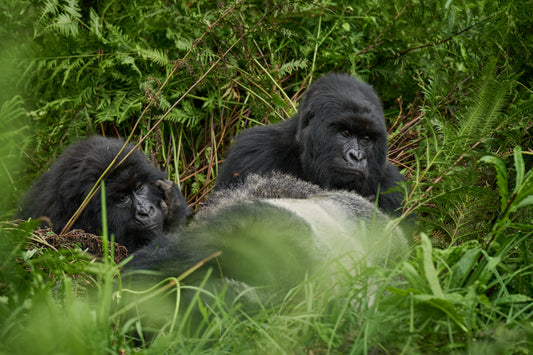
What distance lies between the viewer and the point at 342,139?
3893 millimetres

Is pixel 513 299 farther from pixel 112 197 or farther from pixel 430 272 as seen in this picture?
pixel 112 197

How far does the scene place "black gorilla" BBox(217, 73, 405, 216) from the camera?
383 centimetres

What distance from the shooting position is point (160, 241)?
2352mm

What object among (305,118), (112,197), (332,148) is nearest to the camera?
(112,197)

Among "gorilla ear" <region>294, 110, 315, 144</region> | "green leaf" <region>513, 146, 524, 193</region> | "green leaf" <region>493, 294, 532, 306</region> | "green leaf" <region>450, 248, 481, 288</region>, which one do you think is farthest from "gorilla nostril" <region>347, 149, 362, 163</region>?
"green leaf" <region>493, 294, 532, 306</region>

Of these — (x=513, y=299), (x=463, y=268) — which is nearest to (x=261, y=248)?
(x=463, y=268)

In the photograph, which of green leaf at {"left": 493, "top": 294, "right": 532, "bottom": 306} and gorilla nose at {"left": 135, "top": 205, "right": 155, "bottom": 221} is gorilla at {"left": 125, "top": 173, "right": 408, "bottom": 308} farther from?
gorilla nose at {"left": 135, "top": 205, "right": 155, "bottom": 221}

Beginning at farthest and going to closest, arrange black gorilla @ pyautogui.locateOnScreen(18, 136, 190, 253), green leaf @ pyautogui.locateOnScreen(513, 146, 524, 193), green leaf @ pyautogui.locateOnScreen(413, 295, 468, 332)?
black gorilla @ pyautogui.locateOnScreen(18, 136, 190, 253), green leaf @ pyautogui.locateOnScreen(513, 146, 524, 193), green leaf @ pyautogui.locateOnScreen(413, 295, 468, 332)

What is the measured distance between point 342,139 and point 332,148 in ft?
0.35

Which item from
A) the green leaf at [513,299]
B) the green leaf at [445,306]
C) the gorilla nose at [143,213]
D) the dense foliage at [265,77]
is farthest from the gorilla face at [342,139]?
the green leaf at [445,306]

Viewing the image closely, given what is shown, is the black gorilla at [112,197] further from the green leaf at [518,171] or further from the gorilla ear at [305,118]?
the green leaf at [518,171]

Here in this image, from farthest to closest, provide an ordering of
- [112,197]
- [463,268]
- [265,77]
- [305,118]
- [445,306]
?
[265,77]
[305,118]
[112,197]
[463,268]
[445,306]

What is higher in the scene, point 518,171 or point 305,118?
point 518,171


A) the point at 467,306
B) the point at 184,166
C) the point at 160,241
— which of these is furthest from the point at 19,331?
the point at 184,166
